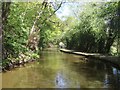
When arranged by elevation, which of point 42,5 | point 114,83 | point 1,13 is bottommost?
point 114,83

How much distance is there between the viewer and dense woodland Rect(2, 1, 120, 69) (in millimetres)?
17828

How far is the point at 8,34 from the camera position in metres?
17.8

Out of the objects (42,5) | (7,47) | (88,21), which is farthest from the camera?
(88,21)

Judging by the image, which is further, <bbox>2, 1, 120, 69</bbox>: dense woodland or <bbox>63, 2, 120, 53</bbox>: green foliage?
<bbox>63, 2, 120, 53</bbox>: green foliage

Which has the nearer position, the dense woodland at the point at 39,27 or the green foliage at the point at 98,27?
the dense woodland at the point at 39,27

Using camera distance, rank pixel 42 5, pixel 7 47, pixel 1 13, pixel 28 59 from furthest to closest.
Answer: pixel 42 5
pixel 28 59
pixel 7 47
pixel 1 13

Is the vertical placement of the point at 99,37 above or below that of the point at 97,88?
above

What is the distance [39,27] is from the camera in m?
31.1

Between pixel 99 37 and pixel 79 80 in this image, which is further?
pixel 99 37

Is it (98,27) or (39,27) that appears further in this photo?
(39,27)

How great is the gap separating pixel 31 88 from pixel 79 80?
331cm

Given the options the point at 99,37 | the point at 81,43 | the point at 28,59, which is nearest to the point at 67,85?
the point at 28,59

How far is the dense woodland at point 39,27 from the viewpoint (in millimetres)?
17828

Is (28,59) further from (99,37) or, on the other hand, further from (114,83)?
(99,37)
